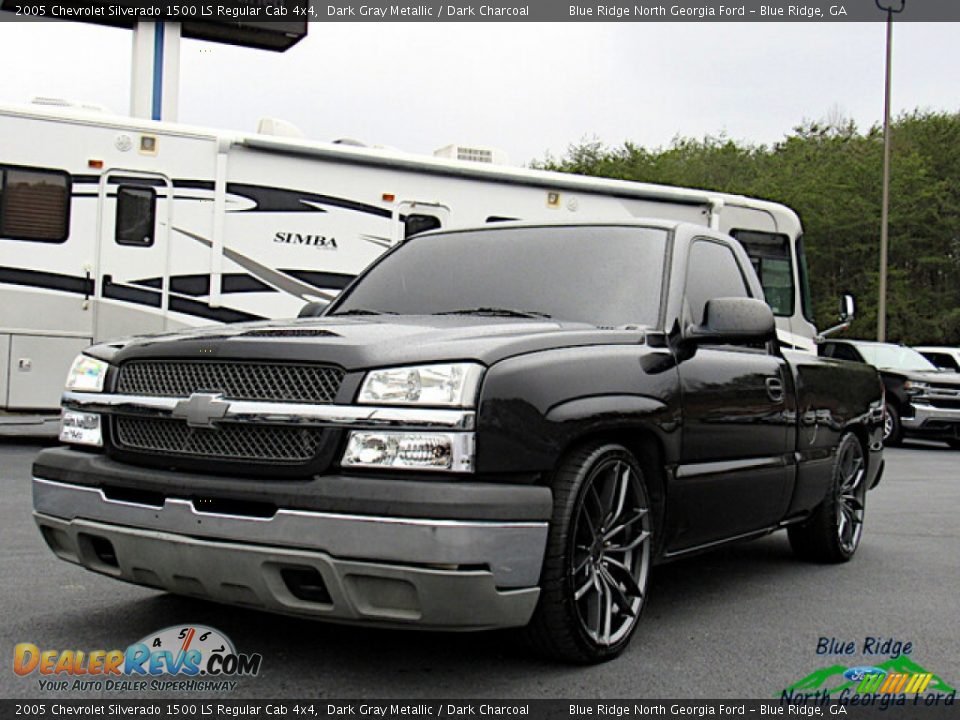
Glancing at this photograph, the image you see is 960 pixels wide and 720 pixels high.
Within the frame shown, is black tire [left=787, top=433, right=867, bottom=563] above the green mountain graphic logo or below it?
above

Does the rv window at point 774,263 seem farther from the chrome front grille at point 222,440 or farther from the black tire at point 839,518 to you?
the chrome front grille at point 222,440

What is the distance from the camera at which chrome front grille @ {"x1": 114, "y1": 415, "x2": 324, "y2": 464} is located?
11.8 ft

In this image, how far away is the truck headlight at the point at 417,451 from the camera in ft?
11.3

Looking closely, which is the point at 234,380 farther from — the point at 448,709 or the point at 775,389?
the point at 775,389

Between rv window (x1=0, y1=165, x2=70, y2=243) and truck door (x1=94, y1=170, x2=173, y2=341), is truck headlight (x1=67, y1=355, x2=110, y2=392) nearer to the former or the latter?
truck door (x1=94, y1=170, x2=173, y2=341)

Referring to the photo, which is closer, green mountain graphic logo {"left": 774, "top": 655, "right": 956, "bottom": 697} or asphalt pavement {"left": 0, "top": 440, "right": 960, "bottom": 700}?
asphalt pavement {"left": 0, "top": 440, "right": 960, "bottom": 700}

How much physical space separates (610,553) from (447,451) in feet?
3.30

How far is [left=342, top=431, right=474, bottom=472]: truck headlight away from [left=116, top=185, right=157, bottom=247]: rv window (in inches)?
333

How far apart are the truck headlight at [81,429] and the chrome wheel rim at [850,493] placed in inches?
160

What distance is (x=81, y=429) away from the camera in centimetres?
418

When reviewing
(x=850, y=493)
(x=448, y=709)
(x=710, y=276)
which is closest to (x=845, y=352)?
(x=850, y=493)

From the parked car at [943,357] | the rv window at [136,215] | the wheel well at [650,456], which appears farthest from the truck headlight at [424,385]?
the parked car at [943,357]

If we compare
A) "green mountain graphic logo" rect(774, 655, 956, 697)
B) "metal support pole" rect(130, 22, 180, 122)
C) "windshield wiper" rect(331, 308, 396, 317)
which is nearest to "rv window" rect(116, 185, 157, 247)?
"windshield wiper" rect(331, 308, 396, 317)

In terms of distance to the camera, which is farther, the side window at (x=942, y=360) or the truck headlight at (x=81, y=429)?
the side window at (x=942, y=360)
